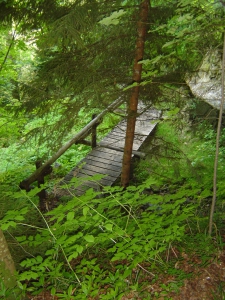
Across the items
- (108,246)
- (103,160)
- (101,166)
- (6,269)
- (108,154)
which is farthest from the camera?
(108,154)

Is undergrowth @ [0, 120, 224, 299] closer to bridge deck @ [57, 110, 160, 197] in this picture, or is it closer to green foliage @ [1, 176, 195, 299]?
green foliage @ [1, 176, 195, 299]

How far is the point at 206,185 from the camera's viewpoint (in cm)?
543

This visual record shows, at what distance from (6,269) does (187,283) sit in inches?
69.4

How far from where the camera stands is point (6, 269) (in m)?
2.28

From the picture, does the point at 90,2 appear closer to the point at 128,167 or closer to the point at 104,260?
the point at 128,167

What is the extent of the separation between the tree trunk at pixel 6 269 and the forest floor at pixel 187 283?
0.51 m

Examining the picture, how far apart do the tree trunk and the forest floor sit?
507mm

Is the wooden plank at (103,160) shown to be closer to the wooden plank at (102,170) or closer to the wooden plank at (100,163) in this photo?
the wooden plank at (100,163)

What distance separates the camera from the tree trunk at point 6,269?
7.34ft

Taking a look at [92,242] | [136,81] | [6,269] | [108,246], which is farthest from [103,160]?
[6,269]

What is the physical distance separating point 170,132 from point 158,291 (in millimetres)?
8030

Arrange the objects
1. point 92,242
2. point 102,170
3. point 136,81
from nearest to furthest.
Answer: point 92,242 < point 136,81 < point 102,170

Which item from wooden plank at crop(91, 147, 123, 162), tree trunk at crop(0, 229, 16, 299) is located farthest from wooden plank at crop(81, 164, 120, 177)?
tree trunk at crop(0, 229, 16, 299)

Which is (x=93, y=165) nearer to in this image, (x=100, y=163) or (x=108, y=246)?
(x=100, y=163)
